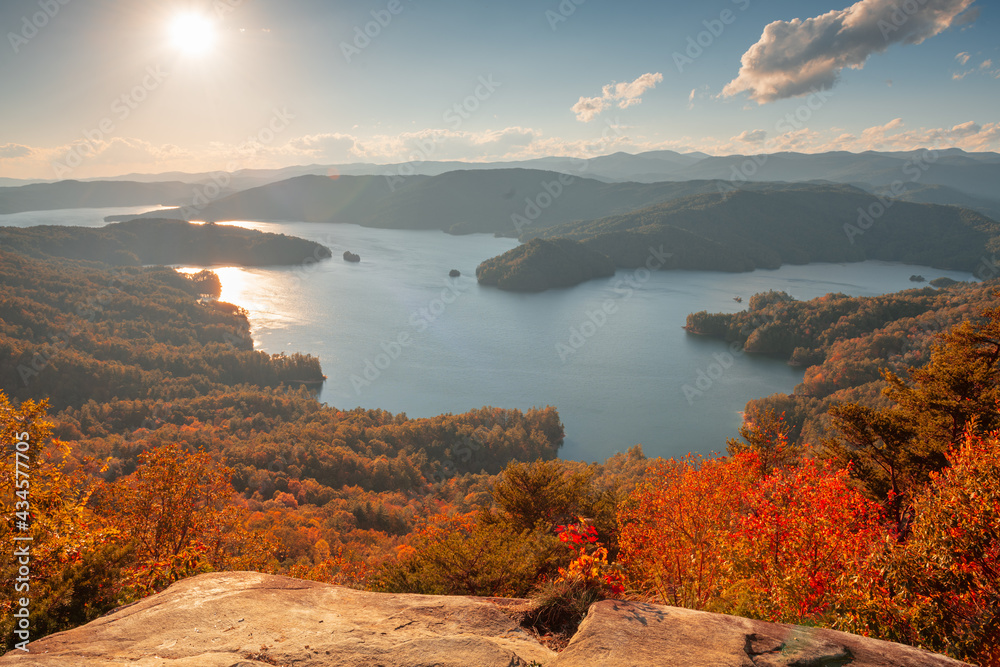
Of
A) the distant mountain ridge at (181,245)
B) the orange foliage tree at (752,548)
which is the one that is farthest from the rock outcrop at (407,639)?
the distant mountain ridge at (181,245)

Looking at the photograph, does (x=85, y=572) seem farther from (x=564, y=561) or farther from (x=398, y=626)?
(x=564, y=561)

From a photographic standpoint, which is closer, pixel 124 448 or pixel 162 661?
pixel 162 661

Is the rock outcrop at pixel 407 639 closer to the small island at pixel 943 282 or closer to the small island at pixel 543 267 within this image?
the small island at pixel 543 267

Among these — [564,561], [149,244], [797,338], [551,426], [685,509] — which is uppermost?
[149,244]

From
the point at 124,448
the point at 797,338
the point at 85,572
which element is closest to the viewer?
the point at 85,572

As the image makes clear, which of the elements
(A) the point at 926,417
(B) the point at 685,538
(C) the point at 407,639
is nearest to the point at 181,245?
(B) the point at 685,538

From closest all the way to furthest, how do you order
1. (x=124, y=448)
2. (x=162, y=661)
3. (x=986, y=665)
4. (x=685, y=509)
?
(x=162, y=661) < (x=986, y=665) < (x=685, y=509) < (x=124, y=448)

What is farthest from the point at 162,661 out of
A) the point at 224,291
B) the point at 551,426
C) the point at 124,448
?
the point at 224,291

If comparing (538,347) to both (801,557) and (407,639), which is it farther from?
(407,639)
